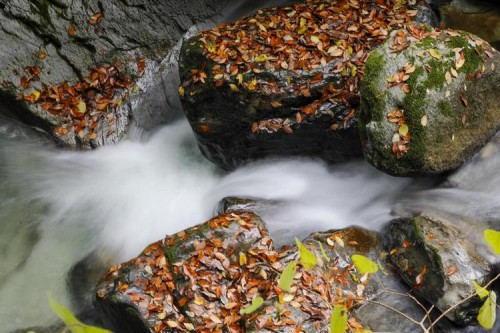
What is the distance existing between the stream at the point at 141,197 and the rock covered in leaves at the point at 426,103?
43cm

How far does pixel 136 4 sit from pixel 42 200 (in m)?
2.87

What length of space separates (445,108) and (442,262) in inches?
54.1

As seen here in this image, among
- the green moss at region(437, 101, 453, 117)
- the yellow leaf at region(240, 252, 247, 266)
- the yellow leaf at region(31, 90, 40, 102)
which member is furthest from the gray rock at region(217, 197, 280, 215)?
the yellow leaf at region(31, 90, 40, 102)

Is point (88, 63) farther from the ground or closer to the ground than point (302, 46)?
closer to the ground

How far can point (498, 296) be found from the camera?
4445 millimetres

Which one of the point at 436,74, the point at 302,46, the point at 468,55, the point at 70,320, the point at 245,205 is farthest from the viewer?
the point at 302,46

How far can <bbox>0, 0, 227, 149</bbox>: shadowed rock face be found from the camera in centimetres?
658

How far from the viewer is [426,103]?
4.66 m

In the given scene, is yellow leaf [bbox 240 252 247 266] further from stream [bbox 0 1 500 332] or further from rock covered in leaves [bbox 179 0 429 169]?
rock covered in leaves [bbox 179 0 429 169]

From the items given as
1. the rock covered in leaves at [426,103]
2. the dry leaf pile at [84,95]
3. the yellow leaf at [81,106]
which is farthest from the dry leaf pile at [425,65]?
the yellow leaf at [81,106]

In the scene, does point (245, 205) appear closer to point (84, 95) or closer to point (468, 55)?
point (468, 55)

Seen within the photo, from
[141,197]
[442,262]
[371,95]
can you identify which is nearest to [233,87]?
[371,95]

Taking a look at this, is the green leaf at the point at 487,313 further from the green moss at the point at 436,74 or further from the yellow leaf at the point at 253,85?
the yellow leaf at the point at 253,85

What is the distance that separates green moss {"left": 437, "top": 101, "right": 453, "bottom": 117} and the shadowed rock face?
3468mm
